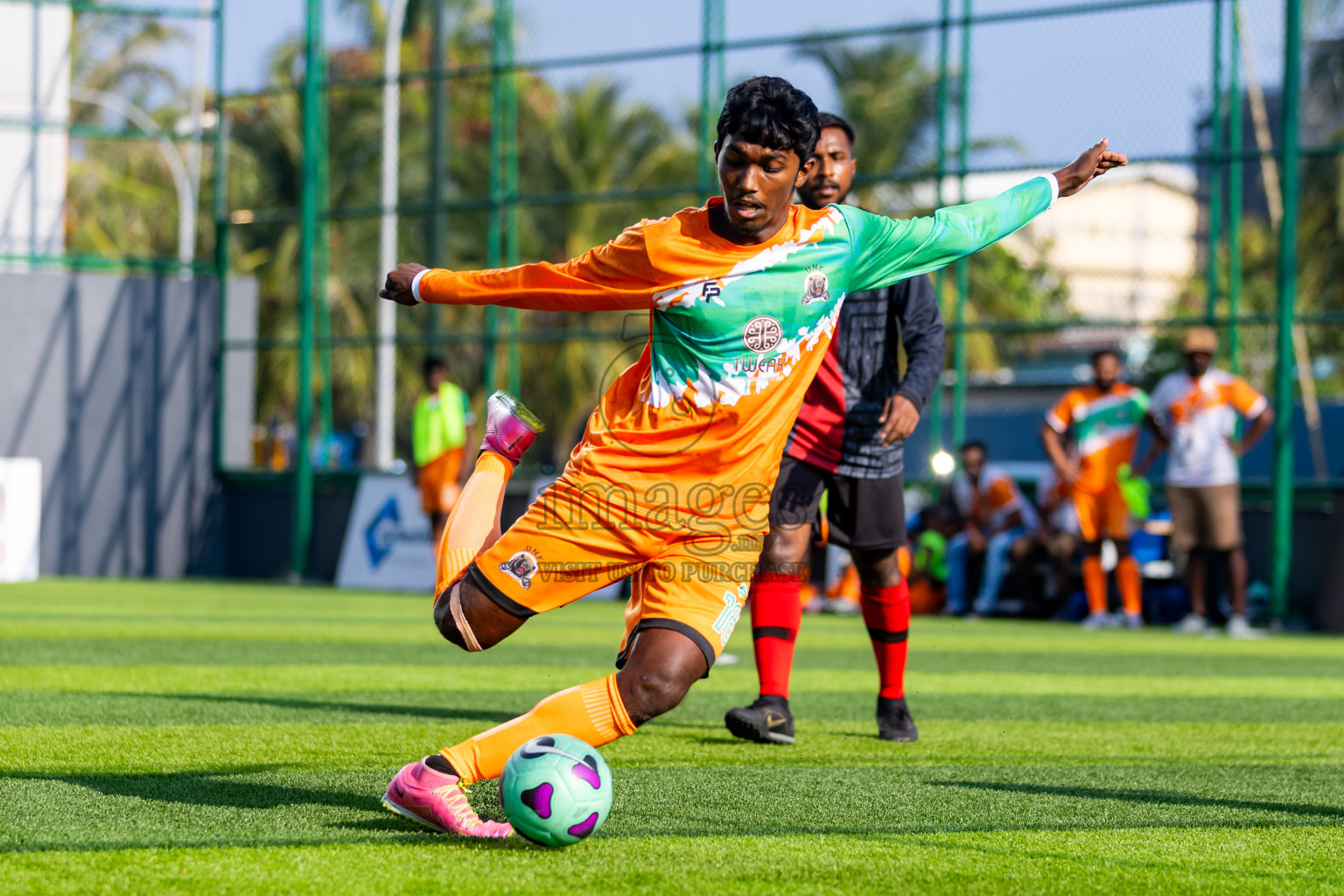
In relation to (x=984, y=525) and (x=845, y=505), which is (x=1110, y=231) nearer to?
(x=984, y=525)

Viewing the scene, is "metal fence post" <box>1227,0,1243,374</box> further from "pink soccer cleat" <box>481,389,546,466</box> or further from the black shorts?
"pink soccer cleat" <box>481,389,546,466</box>

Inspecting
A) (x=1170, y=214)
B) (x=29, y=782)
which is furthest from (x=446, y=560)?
(x=1170, y=214)

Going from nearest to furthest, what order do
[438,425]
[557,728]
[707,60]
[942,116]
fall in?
[557,728] < [942,116] < [438,425] < [707,60]

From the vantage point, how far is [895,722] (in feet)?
19.2

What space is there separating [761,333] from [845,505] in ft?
6.87

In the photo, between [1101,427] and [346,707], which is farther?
[1101,427]

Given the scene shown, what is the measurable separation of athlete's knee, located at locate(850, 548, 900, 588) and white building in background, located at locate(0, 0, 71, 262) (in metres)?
14.9

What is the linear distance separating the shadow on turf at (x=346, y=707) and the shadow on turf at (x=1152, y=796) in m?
2.04

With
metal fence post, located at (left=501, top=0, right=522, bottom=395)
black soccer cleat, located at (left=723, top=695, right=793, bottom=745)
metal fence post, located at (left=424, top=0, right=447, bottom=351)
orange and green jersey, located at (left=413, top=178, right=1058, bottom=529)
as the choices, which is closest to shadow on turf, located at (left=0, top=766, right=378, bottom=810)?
orange and green jersey, located at (left=413, top=178, right=1058, bottom=529)

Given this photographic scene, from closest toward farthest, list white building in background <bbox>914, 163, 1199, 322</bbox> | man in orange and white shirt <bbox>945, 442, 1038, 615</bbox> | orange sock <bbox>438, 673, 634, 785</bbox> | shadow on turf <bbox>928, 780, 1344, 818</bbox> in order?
1. orange sock <bbox>438, 673, 634, 785</bbox>
2. shadow on turf <bbox>928, 780, 1344, 818</bbox>
3. man in orange and white shirt <bbox>945, 442, 1038, 615</bbox>
4. white building in background <bbox>914, 163, 1199, 322</bbox>

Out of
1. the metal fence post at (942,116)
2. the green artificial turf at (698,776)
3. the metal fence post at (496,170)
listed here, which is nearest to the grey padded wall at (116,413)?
the metal fence post at (496,170)

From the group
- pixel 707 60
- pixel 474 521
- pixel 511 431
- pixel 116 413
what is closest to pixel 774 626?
pixel 511 431

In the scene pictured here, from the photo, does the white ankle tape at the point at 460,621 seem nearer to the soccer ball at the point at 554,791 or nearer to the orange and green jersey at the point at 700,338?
the soccer ball at the point at 554,791

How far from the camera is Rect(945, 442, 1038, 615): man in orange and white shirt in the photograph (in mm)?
13562
